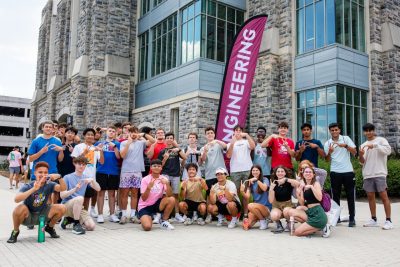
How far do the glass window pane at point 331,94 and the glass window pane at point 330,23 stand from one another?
6.34ft

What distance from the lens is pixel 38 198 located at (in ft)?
18.5

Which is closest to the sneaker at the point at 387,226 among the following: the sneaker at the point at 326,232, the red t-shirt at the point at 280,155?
the sneaker at the point at 326,232

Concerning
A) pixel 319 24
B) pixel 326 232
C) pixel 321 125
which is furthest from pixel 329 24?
pixel 326 232

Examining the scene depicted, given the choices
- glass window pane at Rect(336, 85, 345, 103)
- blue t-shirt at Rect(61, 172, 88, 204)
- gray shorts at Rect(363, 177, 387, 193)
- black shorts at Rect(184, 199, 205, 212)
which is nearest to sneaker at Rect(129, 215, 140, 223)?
black shorts at Rect(184, 199, 205, 212)

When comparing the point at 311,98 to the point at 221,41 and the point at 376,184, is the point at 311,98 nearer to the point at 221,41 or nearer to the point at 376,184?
the point at 221,41

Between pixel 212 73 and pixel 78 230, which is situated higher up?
pixel 212 73

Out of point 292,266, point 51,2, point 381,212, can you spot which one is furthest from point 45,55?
point 292,266

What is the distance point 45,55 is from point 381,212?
30.1 m

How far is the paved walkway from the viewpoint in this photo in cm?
442

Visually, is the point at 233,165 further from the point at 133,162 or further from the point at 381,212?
the point at 381,212

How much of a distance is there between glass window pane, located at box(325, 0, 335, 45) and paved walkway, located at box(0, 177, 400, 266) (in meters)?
10.00

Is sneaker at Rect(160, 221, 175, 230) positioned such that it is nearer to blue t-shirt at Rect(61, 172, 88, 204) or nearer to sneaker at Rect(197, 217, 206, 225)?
sneaker at Rect(197, 217, 206, 225)

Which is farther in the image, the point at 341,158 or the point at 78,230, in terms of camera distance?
the point at 341,158

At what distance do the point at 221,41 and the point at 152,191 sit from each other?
38.2 ft
